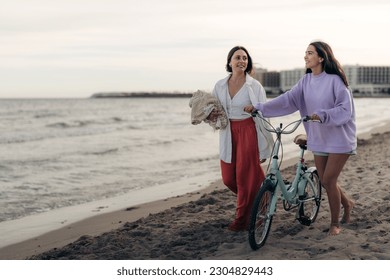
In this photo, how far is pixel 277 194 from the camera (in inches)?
163

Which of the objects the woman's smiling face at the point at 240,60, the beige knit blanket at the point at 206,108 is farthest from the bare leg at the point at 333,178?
the woman's smiling face at the point at 240,60

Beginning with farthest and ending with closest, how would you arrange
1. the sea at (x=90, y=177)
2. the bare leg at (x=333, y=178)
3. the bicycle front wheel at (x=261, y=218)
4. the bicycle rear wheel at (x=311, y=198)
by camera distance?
the sea at (x=90, y=177)
the bicycle rear wheel at (x=311, y=198)
the bare leg at (x=333, y=178)
the bicycle front wheel at (x=261, y=218)

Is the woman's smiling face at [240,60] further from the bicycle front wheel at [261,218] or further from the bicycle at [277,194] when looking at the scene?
the bicycle front wheel at [261,218]

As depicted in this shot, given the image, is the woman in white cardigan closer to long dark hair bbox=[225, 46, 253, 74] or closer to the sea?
long dark hair bbox=[225, 46, 253, 74]

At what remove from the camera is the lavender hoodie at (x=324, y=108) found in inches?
156

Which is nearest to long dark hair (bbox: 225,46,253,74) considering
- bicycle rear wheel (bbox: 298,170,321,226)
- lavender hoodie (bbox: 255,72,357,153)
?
lavender hoodie (bbox: 255,72,357,153)

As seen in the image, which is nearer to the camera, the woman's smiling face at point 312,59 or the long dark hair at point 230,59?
the woman's smiling face at point 312,59

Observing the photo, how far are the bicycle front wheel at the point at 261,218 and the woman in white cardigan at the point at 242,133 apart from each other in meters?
0.48

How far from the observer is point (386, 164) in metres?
7.88

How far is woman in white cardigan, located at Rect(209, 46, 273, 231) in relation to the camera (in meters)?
4.47

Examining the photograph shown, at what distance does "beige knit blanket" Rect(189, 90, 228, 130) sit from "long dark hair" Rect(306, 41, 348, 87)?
979 millimetres

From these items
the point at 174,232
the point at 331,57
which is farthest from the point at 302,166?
the point at 174,232
